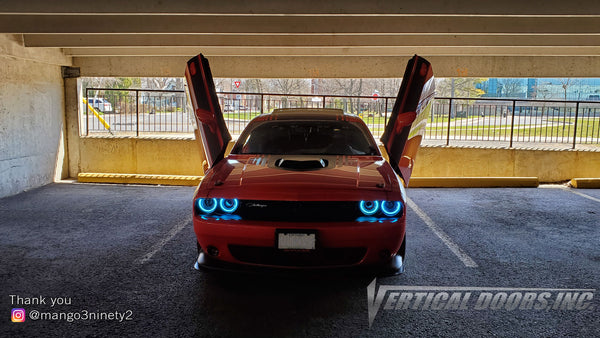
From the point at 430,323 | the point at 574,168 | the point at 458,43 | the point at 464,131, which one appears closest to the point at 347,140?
the point at 430,323

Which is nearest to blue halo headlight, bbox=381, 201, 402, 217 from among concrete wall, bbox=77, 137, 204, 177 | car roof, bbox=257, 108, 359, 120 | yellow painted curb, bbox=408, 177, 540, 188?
car roof, bbox=257, 108, 359, 120

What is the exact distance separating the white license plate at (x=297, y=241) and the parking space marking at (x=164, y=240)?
1972mm

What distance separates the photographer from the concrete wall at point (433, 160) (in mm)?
10727

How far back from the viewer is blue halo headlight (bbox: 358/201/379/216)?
3594 millimetres

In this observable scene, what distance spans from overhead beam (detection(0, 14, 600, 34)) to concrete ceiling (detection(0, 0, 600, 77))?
17 mm

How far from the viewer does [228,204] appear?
369 centimetres

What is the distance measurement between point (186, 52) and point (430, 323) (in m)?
9.10

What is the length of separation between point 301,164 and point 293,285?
3.52ft

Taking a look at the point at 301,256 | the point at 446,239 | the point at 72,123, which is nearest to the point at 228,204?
the point at 301,256

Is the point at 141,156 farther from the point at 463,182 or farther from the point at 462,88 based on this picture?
the point at 462,88

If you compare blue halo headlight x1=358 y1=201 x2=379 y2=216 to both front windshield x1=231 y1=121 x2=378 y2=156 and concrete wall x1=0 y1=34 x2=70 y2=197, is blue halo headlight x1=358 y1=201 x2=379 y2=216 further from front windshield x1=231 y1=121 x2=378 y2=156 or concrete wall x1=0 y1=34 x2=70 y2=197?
concrete wall x1=0 y1=34 x2=70 y2=197

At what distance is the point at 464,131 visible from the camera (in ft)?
48.7

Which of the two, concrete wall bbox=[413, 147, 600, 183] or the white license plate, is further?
concrete wall bbox=[413, 147, 600, 183]

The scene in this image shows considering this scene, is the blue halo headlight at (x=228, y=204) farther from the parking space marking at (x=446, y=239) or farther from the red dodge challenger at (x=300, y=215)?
the parking space marking at (x=446, y=239)
